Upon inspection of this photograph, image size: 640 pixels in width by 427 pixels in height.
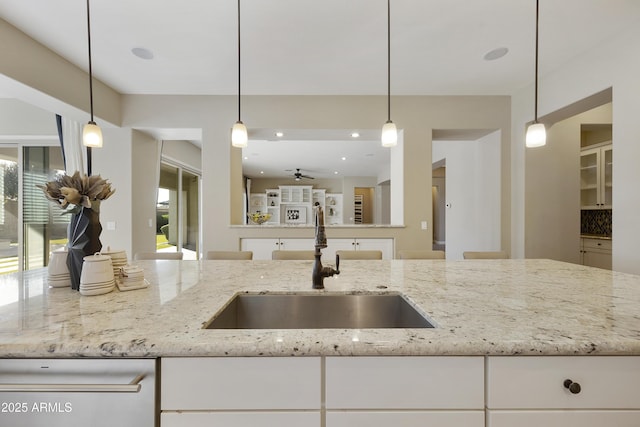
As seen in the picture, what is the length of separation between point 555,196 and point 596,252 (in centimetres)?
115

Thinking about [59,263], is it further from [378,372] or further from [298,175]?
[298,175]

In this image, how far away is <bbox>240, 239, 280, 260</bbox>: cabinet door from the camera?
345 centimetres

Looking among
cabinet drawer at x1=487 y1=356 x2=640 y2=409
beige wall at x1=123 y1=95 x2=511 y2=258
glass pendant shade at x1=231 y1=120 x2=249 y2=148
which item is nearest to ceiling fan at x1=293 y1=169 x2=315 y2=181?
beige wall at x1=123 y1=95 x2=511 y2=258

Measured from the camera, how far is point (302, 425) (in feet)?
2.31

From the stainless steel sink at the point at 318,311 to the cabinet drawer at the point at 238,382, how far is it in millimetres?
458

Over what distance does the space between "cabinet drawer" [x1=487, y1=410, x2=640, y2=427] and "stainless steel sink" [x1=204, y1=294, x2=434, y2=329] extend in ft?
1.58

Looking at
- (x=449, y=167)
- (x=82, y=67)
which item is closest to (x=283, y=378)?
(x=82, y=67)

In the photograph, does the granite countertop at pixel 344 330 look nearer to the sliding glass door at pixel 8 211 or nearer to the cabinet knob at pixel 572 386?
the cabinet knob at pixel 572 386

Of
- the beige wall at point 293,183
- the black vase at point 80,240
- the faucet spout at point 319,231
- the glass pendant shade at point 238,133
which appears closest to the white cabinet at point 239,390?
the faucet spout at point 319,231

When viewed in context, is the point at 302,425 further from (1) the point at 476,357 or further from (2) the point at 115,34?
(2) the point at 115,34

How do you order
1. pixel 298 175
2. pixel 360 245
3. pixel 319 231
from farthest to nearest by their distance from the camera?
1. pixel 298 175
2. pixel 360 245
3. pixel 319 231

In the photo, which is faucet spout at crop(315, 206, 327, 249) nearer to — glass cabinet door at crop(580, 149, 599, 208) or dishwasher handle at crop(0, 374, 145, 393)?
dishwasher handle at crop(0, 374, 145, 393)

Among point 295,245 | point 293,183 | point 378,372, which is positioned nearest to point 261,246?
point 295,245

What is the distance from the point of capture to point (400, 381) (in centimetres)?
71
